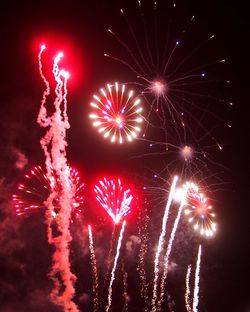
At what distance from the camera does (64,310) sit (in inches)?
1143

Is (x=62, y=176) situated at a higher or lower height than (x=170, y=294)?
lower

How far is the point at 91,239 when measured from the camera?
88.0 ft

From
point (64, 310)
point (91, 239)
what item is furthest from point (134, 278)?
point (91, 239)

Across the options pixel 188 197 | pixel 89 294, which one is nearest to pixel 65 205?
pixel 188 197

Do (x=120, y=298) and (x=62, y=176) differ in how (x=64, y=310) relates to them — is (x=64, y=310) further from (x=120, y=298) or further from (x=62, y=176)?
(x=120, y=298)

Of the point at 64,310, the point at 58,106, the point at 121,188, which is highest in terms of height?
the point at 58,106

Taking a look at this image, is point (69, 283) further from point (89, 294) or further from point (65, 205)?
point (89, 294)

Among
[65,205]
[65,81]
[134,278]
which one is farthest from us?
[134,278]

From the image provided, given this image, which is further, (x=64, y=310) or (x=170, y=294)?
(x=170, y=294)

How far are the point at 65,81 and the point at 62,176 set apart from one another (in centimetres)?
459

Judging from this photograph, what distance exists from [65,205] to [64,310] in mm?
6932

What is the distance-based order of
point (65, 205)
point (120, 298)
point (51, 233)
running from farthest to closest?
point (120, 298)
point (51, 233)
point (65, 205)

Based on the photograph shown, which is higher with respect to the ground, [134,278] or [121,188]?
[134,278]

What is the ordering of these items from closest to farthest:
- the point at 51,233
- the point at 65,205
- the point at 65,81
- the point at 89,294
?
1. the point at 65,81
2. the point at 65,205
3. the point at 51,233
4. the point at 89,294
